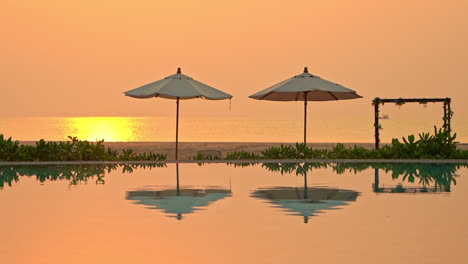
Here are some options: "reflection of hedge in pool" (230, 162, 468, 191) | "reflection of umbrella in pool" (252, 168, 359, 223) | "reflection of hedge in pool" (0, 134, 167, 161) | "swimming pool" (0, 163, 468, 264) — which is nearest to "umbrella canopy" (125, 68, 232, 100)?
"reflection of hedge in pool" (0, 134, 167, 161)

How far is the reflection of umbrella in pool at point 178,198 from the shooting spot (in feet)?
42.2

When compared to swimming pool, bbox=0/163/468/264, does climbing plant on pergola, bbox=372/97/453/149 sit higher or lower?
higher

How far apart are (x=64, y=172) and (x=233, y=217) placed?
31.2 feet

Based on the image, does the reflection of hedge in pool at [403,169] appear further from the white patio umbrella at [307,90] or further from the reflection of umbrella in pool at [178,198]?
the reflection of umbrella in pool at [178,198]

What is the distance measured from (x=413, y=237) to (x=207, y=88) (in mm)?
15352

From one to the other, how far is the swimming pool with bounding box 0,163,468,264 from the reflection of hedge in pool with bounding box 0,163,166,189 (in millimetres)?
72

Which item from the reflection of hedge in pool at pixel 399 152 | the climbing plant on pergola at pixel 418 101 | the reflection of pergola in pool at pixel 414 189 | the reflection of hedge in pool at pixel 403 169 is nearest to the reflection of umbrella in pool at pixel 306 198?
the reflection of pergola in pool at pixel 414 189

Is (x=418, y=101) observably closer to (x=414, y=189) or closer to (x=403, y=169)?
(x=403, y=169)

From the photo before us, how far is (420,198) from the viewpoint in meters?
14.4

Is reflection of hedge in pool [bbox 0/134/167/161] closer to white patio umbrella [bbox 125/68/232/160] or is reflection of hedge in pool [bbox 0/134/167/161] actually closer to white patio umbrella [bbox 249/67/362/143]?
white patio umbrella [bbox 125/68/232/160]

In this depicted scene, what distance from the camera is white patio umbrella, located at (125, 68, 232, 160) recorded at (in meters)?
23.6

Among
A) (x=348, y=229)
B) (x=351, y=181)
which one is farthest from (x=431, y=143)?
(x=348, y=229)

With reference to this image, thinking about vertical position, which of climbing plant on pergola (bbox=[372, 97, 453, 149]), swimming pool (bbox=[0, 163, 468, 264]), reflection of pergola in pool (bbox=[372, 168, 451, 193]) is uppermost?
climbing plant on pergola (bbox=[372, 97, 453, 149])

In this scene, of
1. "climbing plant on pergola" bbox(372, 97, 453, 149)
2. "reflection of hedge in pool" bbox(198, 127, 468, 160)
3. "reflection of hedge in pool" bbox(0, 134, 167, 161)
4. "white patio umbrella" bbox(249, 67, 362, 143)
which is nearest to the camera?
"reflection of hedge in pool" bbox(0, 134, 167, 161)
